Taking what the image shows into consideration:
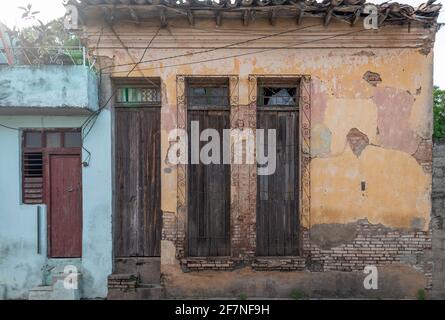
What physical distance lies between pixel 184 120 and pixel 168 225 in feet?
6.05

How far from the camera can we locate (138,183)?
6496 millimetres

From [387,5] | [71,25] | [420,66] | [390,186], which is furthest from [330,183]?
[71,25]

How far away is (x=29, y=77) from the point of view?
568cm

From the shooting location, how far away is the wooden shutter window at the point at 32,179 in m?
6.37

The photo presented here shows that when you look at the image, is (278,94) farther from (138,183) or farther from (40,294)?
(40,294)

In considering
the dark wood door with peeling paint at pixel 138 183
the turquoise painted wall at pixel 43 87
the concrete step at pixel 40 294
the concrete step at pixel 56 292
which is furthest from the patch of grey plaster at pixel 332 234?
the concrete step at pixel 40 294

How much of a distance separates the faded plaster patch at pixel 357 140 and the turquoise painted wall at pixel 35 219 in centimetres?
421

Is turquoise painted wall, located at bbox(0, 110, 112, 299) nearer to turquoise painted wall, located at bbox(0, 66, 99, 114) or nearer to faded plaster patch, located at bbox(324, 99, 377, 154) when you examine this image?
turquoise painted wall, located at bbox(0, 66, 99, 114)

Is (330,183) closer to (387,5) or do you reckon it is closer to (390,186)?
(390,186)

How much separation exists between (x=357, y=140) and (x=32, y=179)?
226 inches

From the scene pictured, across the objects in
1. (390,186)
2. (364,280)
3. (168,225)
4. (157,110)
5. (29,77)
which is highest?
(29,77)

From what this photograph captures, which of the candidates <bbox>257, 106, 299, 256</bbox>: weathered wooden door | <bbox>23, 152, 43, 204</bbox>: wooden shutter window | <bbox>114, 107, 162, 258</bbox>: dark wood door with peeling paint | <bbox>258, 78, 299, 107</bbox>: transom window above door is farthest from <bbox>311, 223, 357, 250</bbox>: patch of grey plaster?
<bbox>23, 152, 43, 204</bbox>: wooden shutter window

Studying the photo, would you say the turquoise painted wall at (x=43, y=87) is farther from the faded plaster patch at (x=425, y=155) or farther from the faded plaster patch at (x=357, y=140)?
the faded plaster patch at (x=425, y=155)

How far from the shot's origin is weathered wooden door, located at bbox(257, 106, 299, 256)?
643 cm
